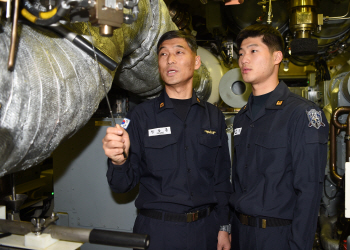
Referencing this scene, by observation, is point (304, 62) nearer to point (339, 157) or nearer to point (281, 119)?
point (339, 157)

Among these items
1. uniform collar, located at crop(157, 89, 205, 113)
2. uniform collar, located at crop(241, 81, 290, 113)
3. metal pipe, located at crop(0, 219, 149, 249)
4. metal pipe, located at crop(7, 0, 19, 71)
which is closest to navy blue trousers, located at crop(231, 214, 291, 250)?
uniform collar, located at crop(241, 81, 290, 113)

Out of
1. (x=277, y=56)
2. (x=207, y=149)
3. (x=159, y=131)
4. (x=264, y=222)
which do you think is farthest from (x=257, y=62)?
(x=264, y=222)

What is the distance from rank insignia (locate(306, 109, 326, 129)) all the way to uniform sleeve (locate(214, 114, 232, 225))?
1.82ft

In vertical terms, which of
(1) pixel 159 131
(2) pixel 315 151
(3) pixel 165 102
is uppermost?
(3) pixel 165 102

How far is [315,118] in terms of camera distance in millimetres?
1472

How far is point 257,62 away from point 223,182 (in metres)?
0.72

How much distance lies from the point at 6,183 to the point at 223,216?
117 centimetres

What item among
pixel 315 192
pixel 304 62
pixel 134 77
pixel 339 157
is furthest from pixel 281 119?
pixel 304 62

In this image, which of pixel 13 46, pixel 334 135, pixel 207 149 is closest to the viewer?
pixel 13 46

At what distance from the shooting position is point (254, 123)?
5.51 ft

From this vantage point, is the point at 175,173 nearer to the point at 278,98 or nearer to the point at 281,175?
the point at 281,175

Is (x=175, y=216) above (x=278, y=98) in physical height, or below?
below

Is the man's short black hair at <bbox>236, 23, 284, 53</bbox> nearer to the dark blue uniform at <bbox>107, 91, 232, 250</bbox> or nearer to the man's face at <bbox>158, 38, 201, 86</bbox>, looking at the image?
the man's face at <bbox>158, 38, 201, 86</bbox>

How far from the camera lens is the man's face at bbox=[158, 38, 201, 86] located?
1.75 meters
